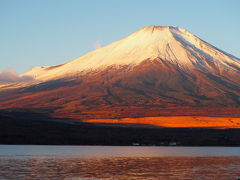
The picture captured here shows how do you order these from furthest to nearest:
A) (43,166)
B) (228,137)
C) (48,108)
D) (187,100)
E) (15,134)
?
1. (187,100)
2. (48,108)
3. (228,137)
4. (15,134)
5. (43,166)

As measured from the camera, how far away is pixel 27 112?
152625 millimetres

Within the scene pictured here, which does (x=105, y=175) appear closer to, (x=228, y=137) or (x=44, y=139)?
(x=44, y=139)

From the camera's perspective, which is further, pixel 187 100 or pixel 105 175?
pixel 187 100

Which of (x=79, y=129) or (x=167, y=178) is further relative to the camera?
(x=79, y=129)

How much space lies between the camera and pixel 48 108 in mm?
167625

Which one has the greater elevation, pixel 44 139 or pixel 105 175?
pixel 44 139

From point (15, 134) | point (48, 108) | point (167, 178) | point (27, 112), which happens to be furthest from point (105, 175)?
point (48, 108)

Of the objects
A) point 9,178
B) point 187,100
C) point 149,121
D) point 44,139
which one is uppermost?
point 187,100

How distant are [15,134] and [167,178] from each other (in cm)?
5851

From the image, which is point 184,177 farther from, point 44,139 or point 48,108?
point 48,108

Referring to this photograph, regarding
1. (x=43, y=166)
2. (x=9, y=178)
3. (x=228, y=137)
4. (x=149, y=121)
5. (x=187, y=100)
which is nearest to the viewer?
(x=9, y=178)

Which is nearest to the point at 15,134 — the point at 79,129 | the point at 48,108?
the point at 79,129

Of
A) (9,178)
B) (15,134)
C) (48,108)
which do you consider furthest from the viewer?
(48,108)

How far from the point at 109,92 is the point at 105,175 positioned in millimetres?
152404
